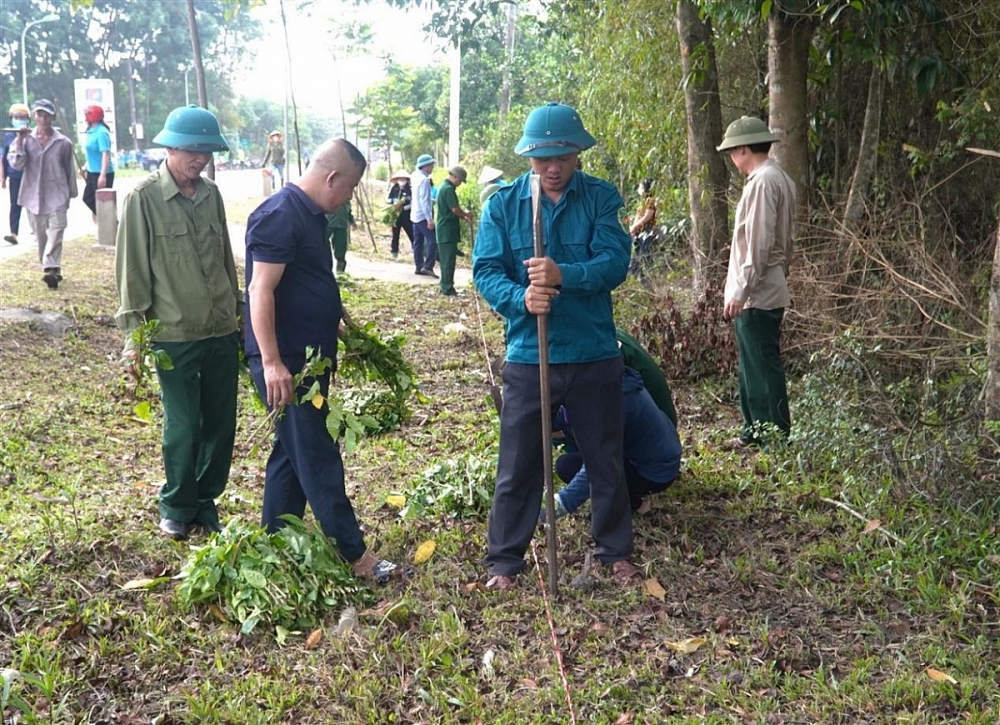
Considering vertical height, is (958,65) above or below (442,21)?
below

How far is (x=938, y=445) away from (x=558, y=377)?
6.52 feet

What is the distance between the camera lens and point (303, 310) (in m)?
4.41

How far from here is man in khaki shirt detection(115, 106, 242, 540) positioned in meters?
4.93

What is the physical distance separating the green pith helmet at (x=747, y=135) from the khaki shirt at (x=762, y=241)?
147 mm

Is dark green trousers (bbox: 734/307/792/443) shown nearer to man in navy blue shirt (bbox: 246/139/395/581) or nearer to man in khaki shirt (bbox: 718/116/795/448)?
man in khaki shirt (bbox: 718/116/795/448)

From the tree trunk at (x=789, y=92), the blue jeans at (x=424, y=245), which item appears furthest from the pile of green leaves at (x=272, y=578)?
the blue jeans at (x=424, y=245)

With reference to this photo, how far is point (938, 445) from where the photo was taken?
4984 millimetres

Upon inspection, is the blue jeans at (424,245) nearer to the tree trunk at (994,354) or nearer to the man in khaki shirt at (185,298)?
the man in khaki shirt at (185,298)

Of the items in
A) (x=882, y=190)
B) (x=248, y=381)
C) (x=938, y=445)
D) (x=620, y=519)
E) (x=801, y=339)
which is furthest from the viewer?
(x=882, y=190)

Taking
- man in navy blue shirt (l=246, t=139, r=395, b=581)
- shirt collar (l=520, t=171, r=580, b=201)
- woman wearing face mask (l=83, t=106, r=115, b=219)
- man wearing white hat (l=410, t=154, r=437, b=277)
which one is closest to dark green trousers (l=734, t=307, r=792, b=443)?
shirt collar (l=520, t=171, r=580, b=201)

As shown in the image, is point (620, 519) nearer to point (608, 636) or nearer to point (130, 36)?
point (608, 636)

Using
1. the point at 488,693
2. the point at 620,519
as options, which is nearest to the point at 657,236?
the point at 620,519

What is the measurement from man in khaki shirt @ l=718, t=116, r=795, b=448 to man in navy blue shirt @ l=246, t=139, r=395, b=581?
249 centimetres

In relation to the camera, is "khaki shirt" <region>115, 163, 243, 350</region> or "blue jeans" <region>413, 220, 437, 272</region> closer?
"khaki shirt" <region>115, 163, 243, 350</region>
